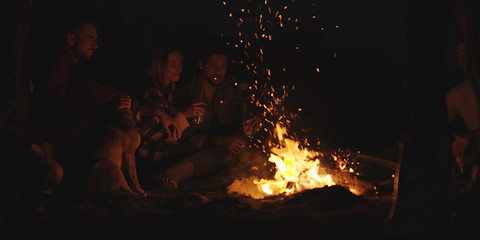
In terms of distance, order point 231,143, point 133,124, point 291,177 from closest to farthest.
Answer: point 133,124, point 291,177, point 231,143

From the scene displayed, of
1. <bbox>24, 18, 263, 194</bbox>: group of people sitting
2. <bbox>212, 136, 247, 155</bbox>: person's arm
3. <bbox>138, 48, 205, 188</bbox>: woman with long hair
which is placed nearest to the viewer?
<bbox>24, 18, 263, 194</bbox>: group of people sitting

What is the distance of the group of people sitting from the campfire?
2.12ft

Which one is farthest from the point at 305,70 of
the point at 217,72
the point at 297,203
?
the point at 297,203

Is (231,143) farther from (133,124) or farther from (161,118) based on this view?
(133,124)

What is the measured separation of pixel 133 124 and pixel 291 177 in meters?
2.10

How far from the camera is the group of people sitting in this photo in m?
5.57

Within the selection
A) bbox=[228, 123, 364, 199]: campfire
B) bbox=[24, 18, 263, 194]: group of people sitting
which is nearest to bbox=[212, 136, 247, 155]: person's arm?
bbox=[24, 18, 263, 194]: group of people sitting

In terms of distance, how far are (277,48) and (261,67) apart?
2.16 feet

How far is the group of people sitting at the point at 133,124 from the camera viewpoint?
5566 millimetres

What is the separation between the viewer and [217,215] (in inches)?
186

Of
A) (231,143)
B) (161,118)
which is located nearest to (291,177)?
(231,143)

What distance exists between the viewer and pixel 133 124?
600 centimetres

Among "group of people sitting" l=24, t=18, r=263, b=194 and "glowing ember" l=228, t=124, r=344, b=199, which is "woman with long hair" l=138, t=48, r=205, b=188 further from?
"glowing ember" l=228, t=124, r=344, b=199

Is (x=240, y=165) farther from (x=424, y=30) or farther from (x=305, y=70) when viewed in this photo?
(x=305, y=70)
